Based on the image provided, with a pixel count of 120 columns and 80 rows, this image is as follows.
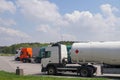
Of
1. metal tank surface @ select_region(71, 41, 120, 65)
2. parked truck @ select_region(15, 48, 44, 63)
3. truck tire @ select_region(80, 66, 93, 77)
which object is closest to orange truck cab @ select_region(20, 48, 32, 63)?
parked truck @ select_region(15, 48, 44, 63)

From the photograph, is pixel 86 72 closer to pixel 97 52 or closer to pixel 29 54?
pixel 97 52

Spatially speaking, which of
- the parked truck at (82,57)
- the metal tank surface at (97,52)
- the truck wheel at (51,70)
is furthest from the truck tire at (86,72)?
the truck wheel at (51,70)

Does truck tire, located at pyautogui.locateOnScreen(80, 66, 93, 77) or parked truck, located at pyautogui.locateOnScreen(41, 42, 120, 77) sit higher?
parked truck, located at pyautogui.locateOnScreen(41, 42, 120, 77)

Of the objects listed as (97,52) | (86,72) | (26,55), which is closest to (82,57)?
(86,72)

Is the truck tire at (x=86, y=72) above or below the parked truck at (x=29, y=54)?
below

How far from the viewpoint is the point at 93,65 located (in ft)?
97.3

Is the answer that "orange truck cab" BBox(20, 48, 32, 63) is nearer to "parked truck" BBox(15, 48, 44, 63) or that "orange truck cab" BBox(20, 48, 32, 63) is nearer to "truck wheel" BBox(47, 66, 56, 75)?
"parked truck" BBox(15, 48, 44, 63)

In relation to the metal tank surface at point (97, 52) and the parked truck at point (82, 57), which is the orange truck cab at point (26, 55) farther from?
the metal tank surface at point (97, 52)

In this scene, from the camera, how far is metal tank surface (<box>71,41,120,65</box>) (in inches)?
1097

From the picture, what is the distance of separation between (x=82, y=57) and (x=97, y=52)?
1592 millimetres

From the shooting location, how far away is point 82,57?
29562mm

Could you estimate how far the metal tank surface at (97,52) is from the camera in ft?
91.4

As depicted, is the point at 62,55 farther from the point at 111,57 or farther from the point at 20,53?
the point at 20,53

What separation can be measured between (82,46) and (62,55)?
2431 millimetres
